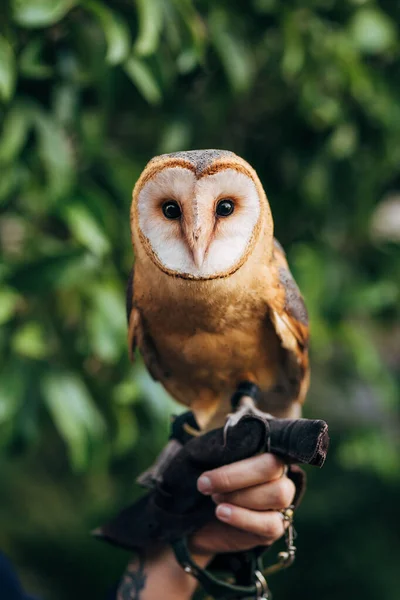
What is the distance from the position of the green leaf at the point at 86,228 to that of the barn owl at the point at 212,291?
1.81 feet

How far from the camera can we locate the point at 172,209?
125 cm

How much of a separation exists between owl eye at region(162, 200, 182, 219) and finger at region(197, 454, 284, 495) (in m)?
0.42

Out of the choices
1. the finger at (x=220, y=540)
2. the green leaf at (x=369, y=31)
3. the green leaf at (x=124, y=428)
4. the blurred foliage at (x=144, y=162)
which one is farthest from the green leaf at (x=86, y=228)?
the green leaf at (x=369, y=31)

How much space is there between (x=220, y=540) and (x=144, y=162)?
131 cm

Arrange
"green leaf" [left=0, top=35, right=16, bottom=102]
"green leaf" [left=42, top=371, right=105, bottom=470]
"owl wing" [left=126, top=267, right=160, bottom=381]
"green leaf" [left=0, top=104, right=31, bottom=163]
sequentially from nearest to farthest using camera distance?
"owl wing" [left=126, top=267, right=160, bottom=381], "green leaf" [left=0, top=35, right=16, bottom=102], "green leaf" [left=0, top=104, right=31, bottom=163], "green leaf" [left=42, top=371, right=105, bottom=470]

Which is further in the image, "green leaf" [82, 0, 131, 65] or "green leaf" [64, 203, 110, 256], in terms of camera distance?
"green leaf" [64, 203, 110, 256]

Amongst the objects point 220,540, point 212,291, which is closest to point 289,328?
point 212,291

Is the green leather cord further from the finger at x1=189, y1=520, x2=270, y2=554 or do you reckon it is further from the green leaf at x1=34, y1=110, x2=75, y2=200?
the green leaf at x1=34, y1=110, x2=75, y2=200

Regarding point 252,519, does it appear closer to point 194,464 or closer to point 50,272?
point 194,464

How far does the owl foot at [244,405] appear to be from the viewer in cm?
→ 138

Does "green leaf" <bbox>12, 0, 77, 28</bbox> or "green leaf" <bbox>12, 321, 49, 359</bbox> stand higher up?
"green leaf" <bbox>12, 0, 77, 28</bbox>

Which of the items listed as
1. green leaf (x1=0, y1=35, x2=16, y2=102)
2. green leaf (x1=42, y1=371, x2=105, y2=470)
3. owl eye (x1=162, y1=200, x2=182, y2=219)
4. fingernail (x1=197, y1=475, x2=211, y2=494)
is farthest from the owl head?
green leaf (x1=42, y1=371, x2=105, y2=470)

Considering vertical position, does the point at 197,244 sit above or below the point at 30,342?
above

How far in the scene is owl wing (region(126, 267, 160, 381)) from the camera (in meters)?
1.47
